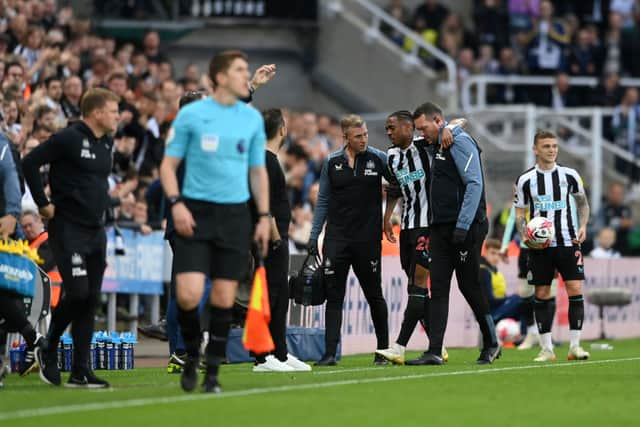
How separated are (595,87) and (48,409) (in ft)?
71.1

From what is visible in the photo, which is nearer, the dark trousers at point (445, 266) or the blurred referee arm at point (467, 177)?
the blurred referee arm at point (467, 177)

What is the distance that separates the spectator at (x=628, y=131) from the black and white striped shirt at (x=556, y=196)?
13.4 meters

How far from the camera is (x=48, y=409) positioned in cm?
994

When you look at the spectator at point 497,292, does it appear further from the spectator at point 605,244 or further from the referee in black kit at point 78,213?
the referee in black kit at point 78,213

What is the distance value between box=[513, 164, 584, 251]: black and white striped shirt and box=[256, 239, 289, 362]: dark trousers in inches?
133

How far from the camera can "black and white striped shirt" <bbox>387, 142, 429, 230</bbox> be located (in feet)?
48.5

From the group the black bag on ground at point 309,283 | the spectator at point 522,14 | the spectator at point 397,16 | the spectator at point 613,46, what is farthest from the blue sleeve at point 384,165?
the spectator at point 613,46

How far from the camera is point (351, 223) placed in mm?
14664

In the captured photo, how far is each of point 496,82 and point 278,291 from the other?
16334mm

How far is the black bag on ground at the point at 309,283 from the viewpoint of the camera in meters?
14.8

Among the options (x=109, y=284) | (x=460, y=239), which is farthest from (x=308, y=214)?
(x=460, y=239)

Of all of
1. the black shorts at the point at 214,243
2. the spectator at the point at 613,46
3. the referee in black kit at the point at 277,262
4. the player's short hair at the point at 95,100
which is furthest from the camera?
the spectator at the point at 613,46

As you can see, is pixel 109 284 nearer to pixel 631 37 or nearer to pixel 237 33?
pixel 237 33

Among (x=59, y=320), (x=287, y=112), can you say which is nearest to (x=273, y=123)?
(x=59, y=320)
